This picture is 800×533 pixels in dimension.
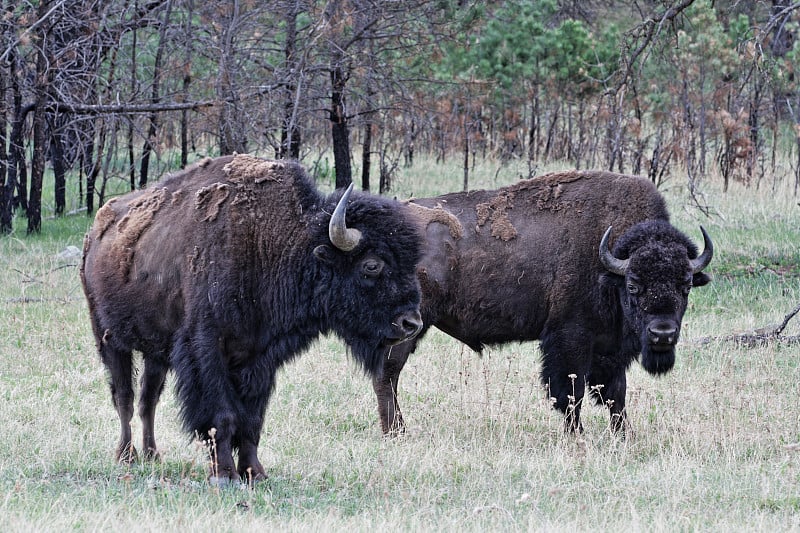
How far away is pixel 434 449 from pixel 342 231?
181cm

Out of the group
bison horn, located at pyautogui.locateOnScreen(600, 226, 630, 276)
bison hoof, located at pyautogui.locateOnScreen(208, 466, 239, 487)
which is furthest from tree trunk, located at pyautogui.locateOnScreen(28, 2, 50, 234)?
bison hoof, located at pyautogui.locateOnScreen(208, 466, 239, 487)

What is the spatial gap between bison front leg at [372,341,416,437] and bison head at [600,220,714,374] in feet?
5.63

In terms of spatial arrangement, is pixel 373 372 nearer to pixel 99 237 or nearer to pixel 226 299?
pixel 226 299

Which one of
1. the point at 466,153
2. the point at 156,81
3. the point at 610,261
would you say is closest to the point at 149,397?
the point at 610,261

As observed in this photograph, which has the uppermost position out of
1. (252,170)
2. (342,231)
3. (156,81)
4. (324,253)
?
(156,81)

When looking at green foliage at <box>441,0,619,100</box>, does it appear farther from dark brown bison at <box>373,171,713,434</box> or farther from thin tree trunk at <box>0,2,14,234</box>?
dark brown bison at <box>373,171,713,434</box>

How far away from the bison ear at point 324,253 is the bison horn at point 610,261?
2.47 m

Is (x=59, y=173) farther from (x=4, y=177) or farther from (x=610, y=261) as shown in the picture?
(x=610, y=261)

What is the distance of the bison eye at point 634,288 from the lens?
24.2ft

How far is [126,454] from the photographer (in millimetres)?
6500

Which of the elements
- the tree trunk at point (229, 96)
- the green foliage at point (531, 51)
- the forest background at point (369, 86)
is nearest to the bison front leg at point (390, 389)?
the forest background at point (369, 86)

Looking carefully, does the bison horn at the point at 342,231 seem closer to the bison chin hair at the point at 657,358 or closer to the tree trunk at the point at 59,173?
the bison chin hair at the point at 657,358

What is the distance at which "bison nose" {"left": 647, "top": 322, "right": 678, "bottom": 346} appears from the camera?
7.14 metres

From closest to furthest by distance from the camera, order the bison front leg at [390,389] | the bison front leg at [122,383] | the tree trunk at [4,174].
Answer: the bison front leg at [122,383], the bison front leg at [390,389], the tree trunk at [4,174]
